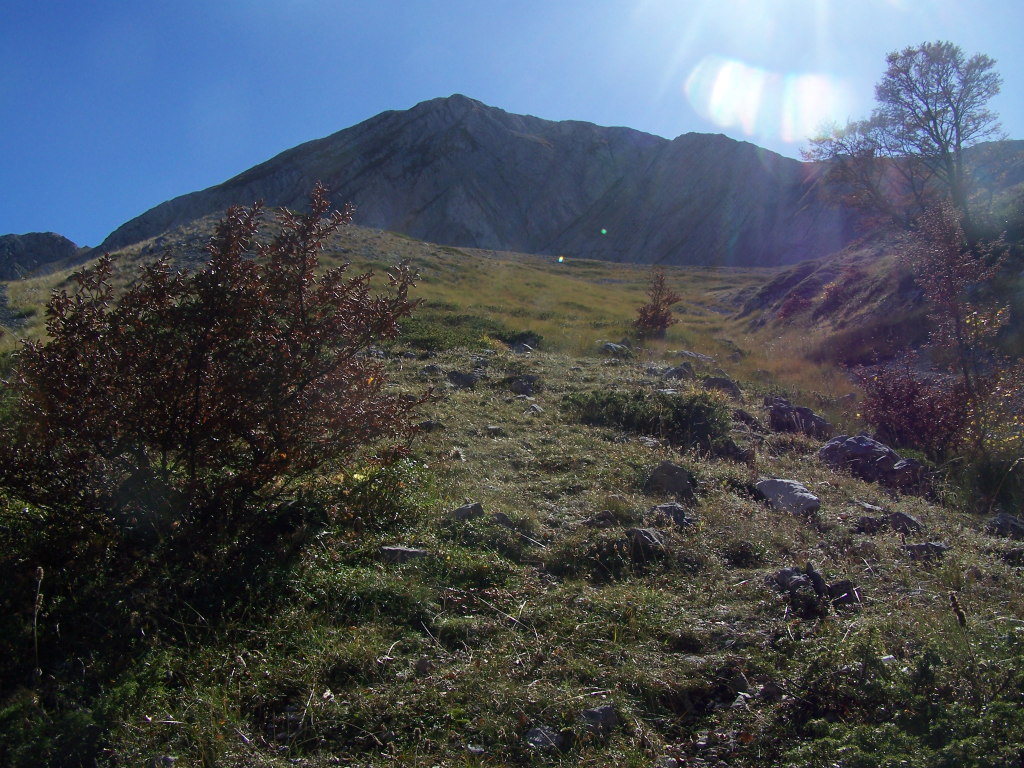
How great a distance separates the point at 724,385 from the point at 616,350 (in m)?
3.70

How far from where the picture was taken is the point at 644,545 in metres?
4.30

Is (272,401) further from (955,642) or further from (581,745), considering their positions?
(955,642)

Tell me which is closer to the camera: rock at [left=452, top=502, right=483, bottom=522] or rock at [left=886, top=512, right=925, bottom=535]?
rock at [left=452, top=502, right=483, bottom=522]

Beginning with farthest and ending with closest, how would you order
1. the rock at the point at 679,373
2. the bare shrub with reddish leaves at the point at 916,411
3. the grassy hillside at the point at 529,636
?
the rock at the point at 679,373 → the bare shrub with reddish leaves at the point at 916,411 → the grassy hillside at the point at 529,636

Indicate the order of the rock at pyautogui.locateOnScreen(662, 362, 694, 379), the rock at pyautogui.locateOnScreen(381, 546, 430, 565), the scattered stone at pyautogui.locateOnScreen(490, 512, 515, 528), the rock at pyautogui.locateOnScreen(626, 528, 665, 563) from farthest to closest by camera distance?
the rock at pyautogui.locateOnScreen(662, 362, 694, 379) < the scattered stone at pyautogui.locateOnScreen(490, 512, 515, 528) < the rock at pyautogui.locateOnScreen(626, 528, 665, 563) < the rock at pyautogui.locateOnScreen(381, 546, 430, 565)

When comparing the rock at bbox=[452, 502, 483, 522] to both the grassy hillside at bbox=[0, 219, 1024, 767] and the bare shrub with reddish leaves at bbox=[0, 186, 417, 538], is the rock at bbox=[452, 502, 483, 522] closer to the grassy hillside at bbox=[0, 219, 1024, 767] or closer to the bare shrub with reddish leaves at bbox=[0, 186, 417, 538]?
the grassy hillside at bbox=[0, 219, 1024, 767]

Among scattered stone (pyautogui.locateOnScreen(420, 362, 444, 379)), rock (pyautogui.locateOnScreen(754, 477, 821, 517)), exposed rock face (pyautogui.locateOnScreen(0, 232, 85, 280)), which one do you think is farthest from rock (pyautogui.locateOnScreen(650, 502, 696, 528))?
exposed rock face (pyautogui.locateOnScreen(0, 232, 85, 280))

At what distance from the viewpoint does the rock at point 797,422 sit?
854 cm

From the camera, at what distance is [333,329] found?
433 cm

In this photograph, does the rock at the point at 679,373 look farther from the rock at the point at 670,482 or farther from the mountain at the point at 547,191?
the mountain at the point at 547,191

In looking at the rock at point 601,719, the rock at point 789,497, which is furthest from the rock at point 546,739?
the rock at point 789,497

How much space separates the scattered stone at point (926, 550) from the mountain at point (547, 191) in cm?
7767

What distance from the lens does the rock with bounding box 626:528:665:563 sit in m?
4.24

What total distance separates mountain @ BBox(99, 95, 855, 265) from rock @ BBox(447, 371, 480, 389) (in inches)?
2920
